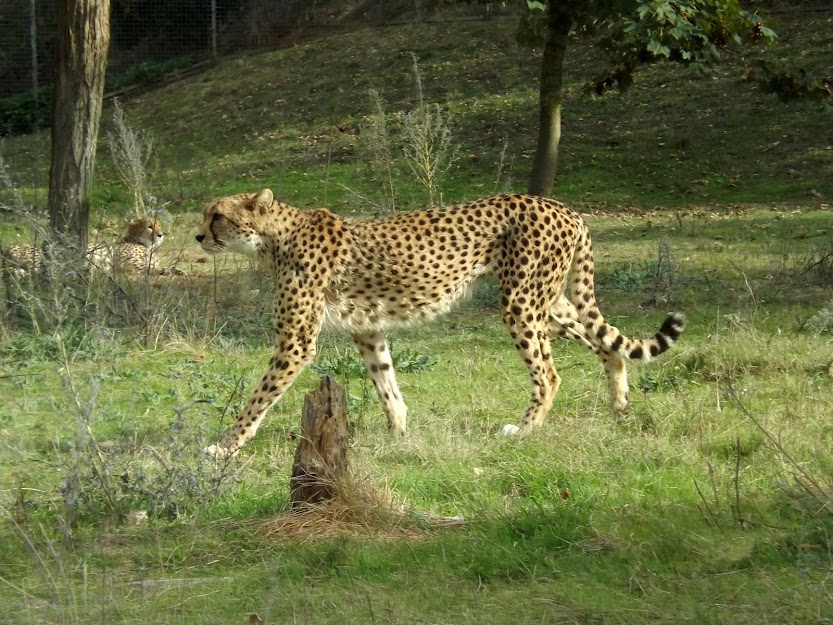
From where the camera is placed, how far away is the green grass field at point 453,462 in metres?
3.55

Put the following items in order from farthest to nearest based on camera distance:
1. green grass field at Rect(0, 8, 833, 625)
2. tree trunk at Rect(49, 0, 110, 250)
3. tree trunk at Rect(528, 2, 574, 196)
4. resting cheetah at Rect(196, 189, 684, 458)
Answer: tree trunk at Rect(528, 2, 574, 196) → tree trunk at Rect(49, 0, 110, 250) → resting cheetah at Rect(196, 189, 684, 458) → green grass field at Rect(0, 8, 833, 625)

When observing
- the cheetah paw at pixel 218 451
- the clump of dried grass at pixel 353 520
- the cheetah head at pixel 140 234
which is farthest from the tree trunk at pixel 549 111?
the clump of dried grass at pixel 353 520

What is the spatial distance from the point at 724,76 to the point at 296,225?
38.9ft

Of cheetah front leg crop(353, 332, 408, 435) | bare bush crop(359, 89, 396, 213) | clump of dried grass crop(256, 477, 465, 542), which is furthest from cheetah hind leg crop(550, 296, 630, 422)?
bare bush crop(359, 89, 396, 213)

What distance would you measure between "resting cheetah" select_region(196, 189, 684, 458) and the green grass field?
1.01ft

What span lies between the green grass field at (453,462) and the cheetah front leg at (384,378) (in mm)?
88

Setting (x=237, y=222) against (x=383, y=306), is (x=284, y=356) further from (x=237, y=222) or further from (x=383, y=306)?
(x=237, y=222)

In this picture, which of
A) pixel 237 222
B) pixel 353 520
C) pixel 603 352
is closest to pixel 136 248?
pixel 237 222

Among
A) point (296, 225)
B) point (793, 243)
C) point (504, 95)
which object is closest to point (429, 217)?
point (296, 225)

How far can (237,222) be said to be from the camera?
5.97 m

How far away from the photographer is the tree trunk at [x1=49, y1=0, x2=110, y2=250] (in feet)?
28.1

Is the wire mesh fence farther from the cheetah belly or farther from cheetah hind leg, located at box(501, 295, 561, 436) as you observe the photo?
cheetah hind leg, located at box(501, 295, 561, 436)

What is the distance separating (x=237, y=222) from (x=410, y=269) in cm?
89

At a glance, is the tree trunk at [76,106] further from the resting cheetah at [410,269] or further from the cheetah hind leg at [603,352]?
the cheetah hind leg at [603,352]
